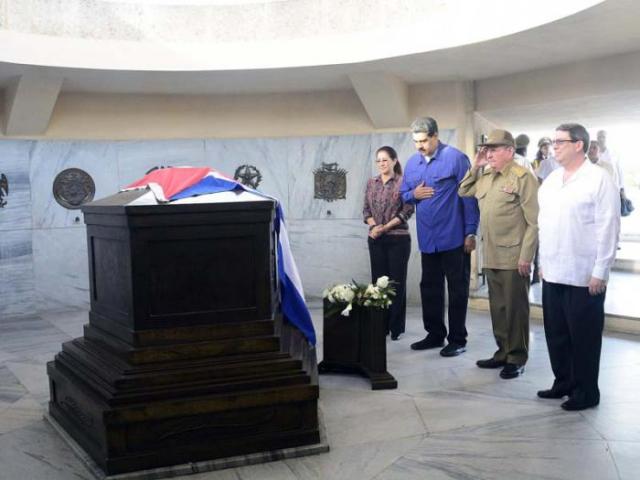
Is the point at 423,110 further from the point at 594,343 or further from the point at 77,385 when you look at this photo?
the point at 77,385

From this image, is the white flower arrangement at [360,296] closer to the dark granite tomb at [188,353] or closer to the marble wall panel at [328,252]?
the dark granite tomb at [188,353]

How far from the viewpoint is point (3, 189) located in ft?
23.3

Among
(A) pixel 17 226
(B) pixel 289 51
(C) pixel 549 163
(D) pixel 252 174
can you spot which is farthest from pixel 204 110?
(C) pixel 549 163

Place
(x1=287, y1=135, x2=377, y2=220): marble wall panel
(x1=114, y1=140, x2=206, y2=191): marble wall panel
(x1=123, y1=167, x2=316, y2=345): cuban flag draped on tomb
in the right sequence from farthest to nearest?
(x1=287, y1=135, x2=377, y2=220): marble wall panel
(x1=114, y1=140, x2=206, y2=191): marble wall panel
(x1=123, y1=167, x2=316, y2=345): cuban flag draped on tomb

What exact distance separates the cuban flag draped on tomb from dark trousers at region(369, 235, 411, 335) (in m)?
1.33

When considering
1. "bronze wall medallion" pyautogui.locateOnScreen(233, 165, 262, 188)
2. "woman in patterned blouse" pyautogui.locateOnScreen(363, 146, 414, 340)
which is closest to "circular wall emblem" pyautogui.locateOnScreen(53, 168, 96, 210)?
"bronze wall medallion" pyautogui.locateOnScreen(233, 165, 262, 188)

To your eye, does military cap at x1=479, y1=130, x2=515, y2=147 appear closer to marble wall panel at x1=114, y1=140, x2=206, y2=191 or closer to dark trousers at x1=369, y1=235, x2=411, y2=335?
dark trousers at x1=369, y1=235, x2=411, y2=335

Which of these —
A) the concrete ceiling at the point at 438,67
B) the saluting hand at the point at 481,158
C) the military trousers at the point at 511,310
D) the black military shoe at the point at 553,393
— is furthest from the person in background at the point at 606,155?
the black military shoe at the point at 553,393

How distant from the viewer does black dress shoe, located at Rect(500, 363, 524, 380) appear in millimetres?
4555

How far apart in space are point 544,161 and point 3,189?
5877mm

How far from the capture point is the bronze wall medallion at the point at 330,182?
25.6 feet

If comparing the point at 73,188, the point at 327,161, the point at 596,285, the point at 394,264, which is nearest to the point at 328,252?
the point at 327,161

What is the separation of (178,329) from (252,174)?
4.69 m

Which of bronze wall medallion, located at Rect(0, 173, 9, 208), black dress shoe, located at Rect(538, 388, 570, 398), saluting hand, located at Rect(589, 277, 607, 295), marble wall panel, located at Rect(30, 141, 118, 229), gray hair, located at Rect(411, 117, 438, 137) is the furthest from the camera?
marble wall panel, located at Rect(30, 141, 118, 229)
